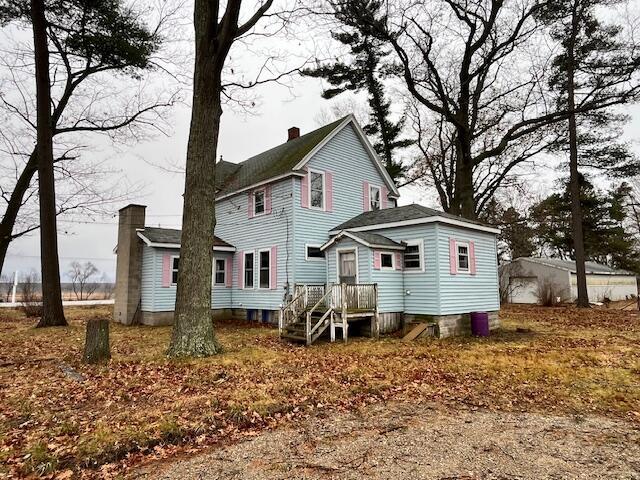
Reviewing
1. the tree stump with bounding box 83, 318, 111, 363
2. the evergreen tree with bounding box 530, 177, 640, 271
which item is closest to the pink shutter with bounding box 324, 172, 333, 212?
the tree stump with bounding box 83, 318, 111, 363

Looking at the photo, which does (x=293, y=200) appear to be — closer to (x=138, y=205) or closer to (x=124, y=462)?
(x=138, y=205)

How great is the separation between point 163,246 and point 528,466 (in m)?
15.7

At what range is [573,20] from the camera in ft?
64.3

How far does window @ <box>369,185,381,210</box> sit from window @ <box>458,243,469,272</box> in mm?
5678

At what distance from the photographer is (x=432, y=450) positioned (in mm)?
4387

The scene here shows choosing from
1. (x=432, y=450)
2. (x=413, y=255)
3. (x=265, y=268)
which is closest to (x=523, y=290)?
(x=413, y=255)

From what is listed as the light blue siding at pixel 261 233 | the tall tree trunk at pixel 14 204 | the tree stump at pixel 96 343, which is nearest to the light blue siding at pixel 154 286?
the light blue siding at pixel 261 233

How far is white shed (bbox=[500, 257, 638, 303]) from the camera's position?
29109 millimetres

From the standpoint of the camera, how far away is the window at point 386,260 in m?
13.7

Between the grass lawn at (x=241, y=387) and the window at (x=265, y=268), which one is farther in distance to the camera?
the window at (x=265, y=268)

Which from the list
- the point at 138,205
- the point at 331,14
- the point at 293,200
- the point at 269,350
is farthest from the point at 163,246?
the point at 331,14

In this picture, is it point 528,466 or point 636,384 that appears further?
point 636,384

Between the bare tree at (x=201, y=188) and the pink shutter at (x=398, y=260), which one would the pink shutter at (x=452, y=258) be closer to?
the pink shutter at (x=398, y=260)

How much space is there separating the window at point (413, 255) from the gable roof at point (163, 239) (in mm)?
7969
